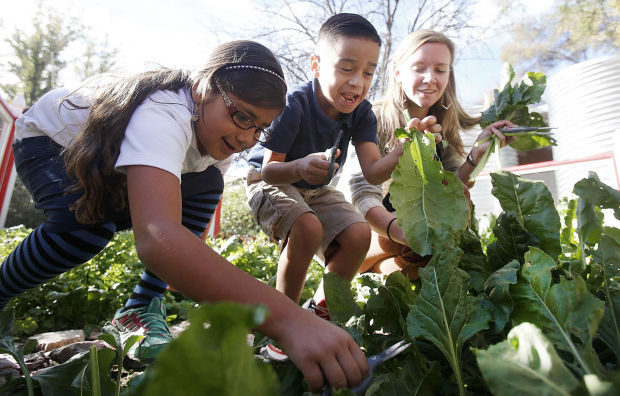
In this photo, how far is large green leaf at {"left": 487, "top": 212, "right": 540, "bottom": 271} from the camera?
0.92 m

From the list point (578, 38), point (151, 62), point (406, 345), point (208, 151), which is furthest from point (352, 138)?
point (578, 38)

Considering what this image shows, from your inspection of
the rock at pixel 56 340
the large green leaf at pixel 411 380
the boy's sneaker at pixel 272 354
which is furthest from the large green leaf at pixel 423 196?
the rock at pixel 56 340

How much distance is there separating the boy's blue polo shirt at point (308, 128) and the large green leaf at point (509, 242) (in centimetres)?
119

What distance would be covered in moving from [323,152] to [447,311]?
125 cm

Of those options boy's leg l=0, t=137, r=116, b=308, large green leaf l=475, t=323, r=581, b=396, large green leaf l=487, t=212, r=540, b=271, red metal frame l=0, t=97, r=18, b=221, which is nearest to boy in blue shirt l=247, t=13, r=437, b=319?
boy's leg l=0, t=137, r=116, b=308

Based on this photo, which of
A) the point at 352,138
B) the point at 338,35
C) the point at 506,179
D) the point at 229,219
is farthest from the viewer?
the point at 229,219

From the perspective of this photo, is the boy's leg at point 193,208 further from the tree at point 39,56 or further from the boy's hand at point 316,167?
the tree at point 39,56

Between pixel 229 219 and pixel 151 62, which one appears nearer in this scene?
pixel 151 62

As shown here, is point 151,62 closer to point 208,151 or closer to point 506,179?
point 208,151

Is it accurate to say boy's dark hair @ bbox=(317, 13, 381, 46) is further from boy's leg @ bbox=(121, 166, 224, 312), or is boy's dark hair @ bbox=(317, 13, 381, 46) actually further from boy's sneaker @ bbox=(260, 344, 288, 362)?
boy's sneaker @ bbox=(260, 344, 288, 362)

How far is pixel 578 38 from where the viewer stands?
11898 mm

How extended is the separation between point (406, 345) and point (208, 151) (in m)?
1.13

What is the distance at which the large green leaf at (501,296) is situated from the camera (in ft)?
2.43

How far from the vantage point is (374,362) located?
2.44 ft
